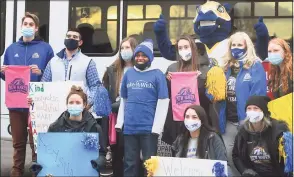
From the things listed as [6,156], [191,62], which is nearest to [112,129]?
[191,62]

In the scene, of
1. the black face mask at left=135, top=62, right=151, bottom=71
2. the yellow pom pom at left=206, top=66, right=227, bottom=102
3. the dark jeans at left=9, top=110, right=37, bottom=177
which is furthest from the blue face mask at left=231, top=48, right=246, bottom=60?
the dark jeans at left=9, top=110, right=37, bottom=177

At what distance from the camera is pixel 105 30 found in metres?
6.82

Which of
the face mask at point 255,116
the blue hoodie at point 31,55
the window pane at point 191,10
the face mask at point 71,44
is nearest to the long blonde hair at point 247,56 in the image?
the face mask at point 255,116

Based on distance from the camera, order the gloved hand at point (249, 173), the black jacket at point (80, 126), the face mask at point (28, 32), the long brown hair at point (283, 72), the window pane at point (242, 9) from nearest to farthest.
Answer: the gloved hand at point (249, 173)
the black jacket at point (80, 126)
the long brown hair at point (283, 72)
the face mask at point (28, 32)
the window pane at point (242, 9)

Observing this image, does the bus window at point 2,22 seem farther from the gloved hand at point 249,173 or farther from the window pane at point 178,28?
the gloved hand at point 249,173

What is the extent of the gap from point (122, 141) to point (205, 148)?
1223mm

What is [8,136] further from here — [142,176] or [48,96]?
[142,176]

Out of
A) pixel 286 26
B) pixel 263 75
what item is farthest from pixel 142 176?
pixel 286 26

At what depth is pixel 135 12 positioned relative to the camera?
22.1ft

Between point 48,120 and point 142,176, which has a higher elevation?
point 48,120

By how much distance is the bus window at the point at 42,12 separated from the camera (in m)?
6.96

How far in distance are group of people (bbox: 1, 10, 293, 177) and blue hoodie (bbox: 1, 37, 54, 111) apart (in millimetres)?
124

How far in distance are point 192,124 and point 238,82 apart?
75cm

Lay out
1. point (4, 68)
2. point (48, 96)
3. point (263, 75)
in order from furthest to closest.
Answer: point (4, 68), point (48, 96), point (263, 75)
